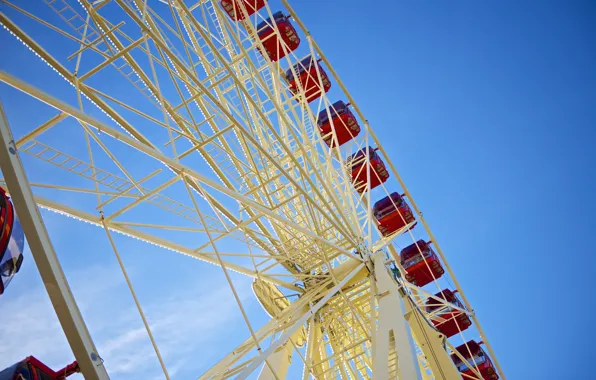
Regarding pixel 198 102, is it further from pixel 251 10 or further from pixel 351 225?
pixel 251 10

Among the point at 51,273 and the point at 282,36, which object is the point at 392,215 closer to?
the point at 282,36

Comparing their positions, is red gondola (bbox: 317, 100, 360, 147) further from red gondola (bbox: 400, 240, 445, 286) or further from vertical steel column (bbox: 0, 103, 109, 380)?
vertical steel column (bbox: 0, 103, 109, 380)

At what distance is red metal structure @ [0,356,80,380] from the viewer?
5.80 m

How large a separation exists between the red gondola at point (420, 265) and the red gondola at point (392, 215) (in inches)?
32.6

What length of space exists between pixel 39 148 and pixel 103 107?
1.90 m

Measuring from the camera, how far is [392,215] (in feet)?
60.2

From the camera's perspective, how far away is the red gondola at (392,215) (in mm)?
18328

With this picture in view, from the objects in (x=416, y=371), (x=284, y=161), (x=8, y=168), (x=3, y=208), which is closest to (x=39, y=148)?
(x=3, y=208)

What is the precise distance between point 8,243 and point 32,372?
1495 mm

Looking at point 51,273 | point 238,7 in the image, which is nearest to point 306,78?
point 238,7

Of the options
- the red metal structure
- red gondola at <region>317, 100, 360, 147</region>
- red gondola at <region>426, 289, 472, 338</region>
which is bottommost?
red gondola at <region>426, 289, 472, 338</region>

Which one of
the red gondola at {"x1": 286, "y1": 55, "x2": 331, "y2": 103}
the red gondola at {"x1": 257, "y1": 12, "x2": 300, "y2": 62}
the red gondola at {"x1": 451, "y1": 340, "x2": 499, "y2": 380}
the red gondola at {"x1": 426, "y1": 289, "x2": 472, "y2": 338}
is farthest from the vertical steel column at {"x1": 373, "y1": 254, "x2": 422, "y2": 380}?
the red gondola at {"x1": 451, "y1": 340, "x2": 499, "y2": 380}

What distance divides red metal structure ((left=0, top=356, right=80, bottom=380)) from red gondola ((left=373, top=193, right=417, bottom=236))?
43.5ft

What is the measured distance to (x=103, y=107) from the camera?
786cm
